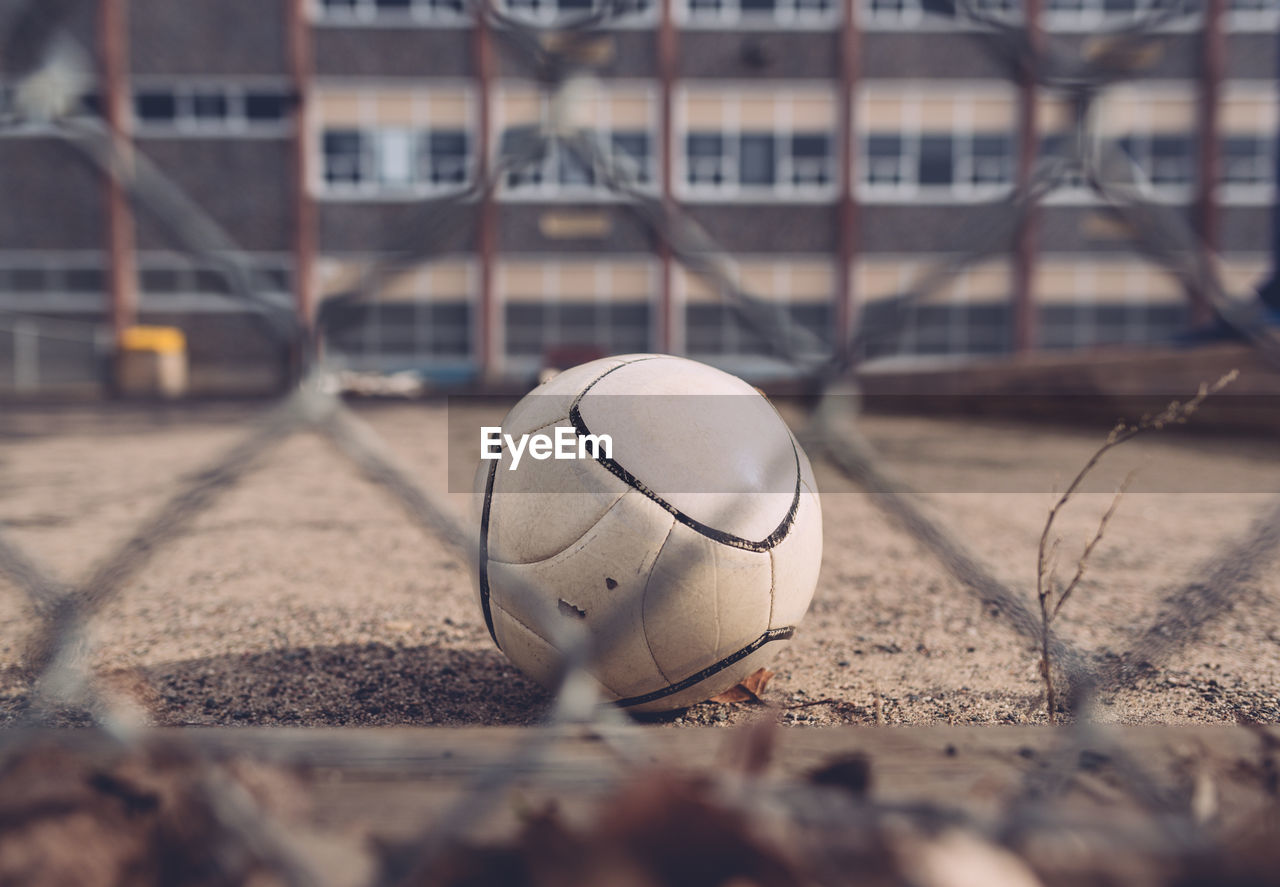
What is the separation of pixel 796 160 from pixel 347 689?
20.2 m

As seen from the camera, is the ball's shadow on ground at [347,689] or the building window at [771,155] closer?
the ball's shadow on ground at [347,689]

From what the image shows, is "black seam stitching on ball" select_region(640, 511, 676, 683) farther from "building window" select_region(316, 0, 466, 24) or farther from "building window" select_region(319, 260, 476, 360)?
"building window" select_region(316, 0, 466, 24)

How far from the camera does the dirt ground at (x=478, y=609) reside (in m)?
1.78

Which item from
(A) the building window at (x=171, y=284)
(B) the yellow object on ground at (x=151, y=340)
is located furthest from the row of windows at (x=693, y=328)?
(B) the yellow object on ground at (x=151, y=340)


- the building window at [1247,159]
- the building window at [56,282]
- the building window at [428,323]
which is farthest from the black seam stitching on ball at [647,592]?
the building window at [1247,159]

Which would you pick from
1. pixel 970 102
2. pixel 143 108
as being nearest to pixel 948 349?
pixel 970 102

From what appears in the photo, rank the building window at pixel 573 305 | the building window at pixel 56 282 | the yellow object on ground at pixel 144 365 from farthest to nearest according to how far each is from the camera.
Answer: the building window at pixel 573 305, the building window at pixel 56 282, the yellow object on ground at pixel 144 365

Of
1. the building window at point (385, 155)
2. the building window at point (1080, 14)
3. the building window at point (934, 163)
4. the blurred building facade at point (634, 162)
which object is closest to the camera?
the building window at point (1080, 14)

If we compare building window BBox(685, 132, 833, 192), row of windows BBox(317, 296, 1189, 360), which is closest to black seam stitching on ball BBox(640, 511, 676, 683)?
row of windows BBox(317, 296, 1189, 360)

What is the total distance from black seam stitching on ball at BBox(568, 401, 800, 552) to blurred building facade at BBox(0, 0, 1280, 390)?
1821 centimetres

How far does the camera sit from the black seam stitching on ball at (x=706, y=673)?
157 cm

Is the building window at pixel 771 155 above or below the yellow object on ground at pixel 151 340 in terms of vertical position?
above

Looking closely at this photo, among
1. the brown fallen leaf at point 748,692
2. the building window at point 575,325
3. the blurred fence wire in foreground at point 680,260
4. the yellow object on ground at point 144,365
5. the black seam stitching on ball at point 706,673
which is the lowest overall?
the yellow object on ground at point 144,365

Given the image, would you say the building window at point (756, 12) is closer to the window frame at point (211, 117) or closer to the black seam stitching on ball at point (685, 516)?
the window frame at point (211, 117)
